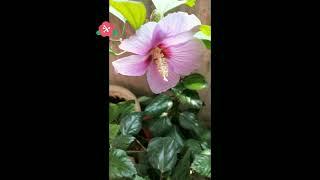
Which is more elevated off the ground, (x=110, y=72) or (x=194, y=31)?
(x=194, y=31)

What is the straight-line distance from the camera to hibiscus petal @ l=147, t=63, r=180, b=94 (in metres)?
1.23

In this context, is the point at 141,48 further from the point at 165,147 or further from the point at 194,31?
the point at 165,147

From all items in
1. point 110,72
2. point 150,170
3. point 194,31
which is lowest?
point 150,170

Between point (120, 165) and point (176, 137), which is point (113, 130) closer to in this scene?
point (120, 165)

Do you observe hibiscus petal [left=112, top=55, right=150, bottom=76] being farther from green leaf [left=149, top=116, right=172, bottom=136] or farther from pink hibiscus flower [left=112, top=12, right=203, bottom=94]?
green leaf [left=149, top=116, right=172, bottom=136]

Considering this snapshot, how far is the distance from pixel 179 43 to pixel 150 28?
3.8 inches

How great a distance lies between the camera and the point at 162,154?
127 centimetres

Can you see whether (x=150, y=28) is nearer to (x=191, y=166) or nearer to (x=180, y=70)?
(x=180, y=70)

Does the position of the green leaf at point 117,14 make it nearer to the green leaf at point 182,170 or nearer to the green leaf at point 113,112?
the green leaf at point 113,112

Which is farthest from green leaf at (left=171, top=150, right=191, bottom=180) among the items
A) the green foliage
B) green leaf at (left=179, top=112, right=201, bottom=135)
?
green leaf at (left=179, top=112, right=201, bottom=135)

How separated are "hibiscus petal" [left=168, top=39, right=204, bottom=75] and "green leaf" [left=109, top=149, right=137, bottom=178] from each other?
276mm
